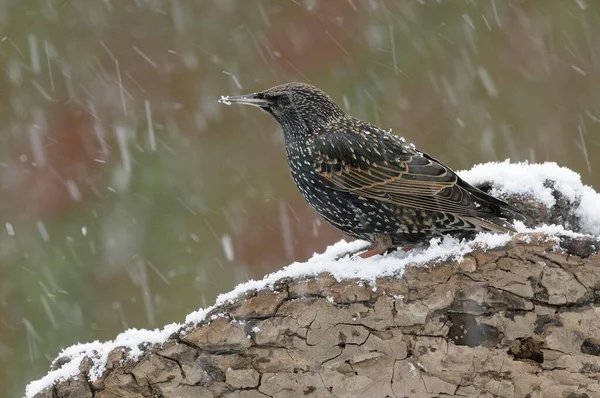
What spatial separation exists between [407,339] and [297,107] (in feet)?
6.15

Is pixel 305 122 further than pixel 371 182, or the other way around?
pixel 305 122

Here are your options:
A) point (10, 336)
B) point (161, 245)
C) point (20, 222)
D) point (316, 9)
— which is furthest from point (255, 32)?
point (10, 336)

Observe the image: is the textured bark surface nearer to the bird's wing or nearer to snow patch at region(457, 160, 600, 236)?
the bird's wing

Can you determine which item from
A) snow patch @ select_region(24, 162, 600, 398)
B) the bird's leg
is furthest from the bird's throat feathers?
snow patch @ select_region(24, 162, 600, 398)

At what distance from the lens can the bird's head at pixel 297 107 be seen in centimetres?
493

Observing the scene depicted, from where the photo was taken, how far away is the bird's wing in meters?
4.17

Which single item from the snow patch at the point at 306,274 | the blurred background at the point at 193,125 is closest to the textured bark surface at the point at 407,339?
the snow patch at the point at 306,274

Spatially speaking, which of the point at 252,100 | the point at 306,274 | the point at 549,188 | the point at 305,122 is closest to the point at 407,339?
the point at 306,274

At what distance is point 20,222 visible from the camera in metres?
8.89

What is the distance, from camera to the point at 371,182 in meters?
4.50

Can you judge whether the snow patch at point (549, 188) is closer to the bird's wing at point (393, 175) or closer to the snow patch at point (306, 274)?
the bird's wing at point (393, 175)

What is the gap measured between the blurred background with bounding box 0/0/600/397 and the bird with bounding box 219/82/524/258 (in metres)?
3.38

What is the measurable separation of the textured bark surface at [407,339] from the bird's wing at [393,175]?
2.19 ft

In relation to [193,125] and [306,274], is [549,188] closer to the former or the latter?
[306,274]
